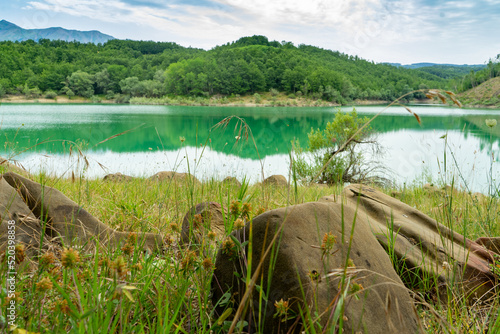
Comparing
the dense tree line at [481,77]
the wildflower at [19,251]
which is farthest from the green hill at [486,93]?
the wildflower at [19,251]

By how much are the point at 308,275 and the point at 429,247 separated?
140cm

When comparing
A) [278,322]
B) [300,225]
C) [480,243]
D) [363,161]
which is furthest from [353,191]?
[363,161]


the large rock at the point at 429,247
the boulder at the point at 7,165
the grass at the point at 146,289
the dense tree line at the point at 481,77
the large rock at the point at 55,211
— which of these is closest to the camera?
the grass at the point at 146,289

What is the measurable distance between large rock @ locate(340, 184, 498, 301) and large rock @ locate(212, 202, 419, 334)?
0.27m

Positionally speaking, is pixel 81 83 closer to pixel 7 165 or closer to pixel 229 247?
pixel 7 165

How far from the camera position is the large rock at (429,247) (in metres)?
1.70

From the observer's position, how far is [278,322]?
3.60 feet

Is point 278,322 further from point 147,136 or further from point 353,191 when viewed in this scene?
point 147,136

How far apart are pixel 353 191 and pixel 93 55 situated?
95.3 m

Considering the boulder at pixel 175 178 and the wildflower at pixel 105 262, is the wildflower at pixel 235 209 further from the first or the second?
the boulder at pixel 175 178

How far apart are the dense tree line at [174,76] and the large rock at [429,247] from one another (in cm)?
6918

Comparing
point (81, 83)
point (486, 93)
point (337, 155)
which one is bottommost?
point (337, 155)

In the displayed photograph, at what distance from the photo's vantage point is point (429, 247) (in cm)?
204

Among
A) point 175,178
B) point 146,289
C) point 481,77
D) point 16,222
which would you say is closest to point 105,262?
point 146,289
